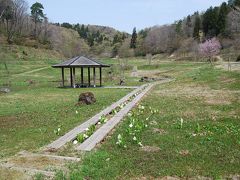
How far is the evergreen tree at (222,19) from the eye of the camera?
343 feet

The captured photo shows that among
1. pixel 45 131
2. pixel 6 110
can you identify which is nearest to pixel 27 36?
pixel 6 110

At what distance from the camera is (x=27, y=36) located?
117 meters

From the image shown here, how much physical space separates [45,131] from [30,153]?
3844mm

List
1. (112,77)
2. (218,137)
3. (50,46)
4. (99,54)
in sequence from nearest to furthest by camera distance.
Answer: (218,137), (112,77), (50,46), (99,54)

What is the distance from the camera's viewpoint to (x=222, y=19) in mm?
106250

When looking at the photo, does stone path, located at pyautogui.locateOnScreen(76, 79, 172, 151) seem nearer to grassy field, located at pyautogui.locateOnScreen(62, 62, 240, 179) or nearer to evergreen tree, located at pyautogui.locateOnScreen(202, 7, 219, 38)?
grassy field, located at pyautogui.locateOnScreen(62, 62, 240, 179)

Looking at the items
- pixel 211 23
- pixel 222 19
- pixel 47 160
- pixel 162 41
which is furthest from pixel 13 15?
pixel 47 160

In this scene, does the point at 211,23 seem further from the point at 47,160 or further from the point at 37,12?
the point at 47,160

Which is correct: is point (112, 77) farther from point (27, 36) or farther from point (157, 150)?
point (27, 36)

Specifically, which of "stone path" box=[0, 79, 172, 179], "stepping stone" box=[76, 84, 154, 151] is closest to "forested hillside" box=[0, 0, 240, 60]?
"stepping stone" box=[76, 84, 154, 151]

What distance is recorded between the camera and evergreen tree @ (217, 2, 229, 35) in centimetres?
10457

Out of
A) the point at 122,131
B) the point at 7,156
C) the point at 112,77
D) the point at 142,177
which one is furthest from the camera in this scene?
the point at 112,77

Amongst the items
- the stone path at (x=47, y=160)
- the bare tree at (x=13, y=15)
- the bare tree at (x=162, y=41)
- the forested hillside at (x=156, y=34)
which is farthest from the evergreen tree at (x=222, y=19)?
the stone path at (x=47, y=160)

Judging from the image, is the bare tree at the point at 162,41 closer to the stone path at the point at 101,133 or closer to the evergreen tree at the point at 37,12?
the evergreen tree at the point at 37,12
